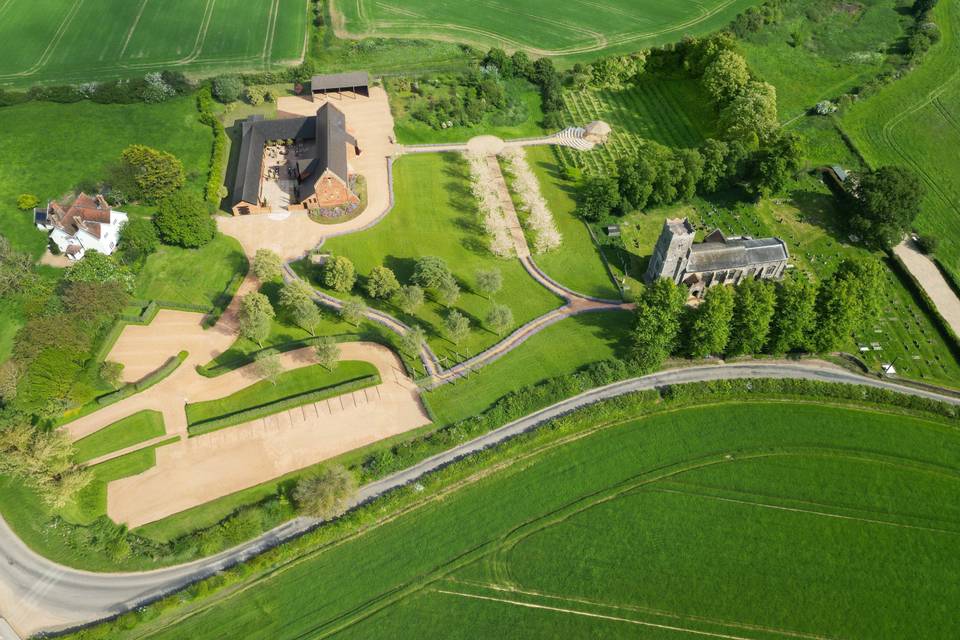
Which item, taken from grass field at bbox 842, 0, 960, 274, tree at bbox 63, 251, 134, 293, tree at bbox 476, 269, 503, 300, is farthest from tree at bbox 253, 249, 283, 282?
grass field at bbox 842, 0, 960, 274

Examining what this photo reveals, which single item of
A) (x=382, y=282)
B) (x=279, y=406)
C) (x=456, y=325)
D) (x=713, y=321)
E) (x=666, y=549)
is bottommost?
(x=666, y=549)

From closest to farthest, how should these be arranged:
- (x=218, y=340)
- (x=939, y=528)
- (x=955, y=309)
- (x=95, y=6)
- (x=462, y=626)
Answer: (x=462, y=626) → (x=939, y=528) → (x=218, y=340) → (x=955, y=309) → (x=95, y=6)

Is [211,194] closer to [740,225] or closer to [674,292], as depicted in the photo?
[674,292]

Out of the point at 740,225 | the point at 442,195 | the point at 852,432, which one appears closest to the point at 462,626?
the point at 852,432

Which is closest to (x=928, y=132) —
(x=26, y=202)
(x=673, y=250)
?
(x=673, y=250)

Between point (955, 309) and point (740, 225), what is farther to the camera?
point (740, 225)

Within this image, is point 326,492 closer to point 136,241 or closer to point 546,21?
point 136,241
